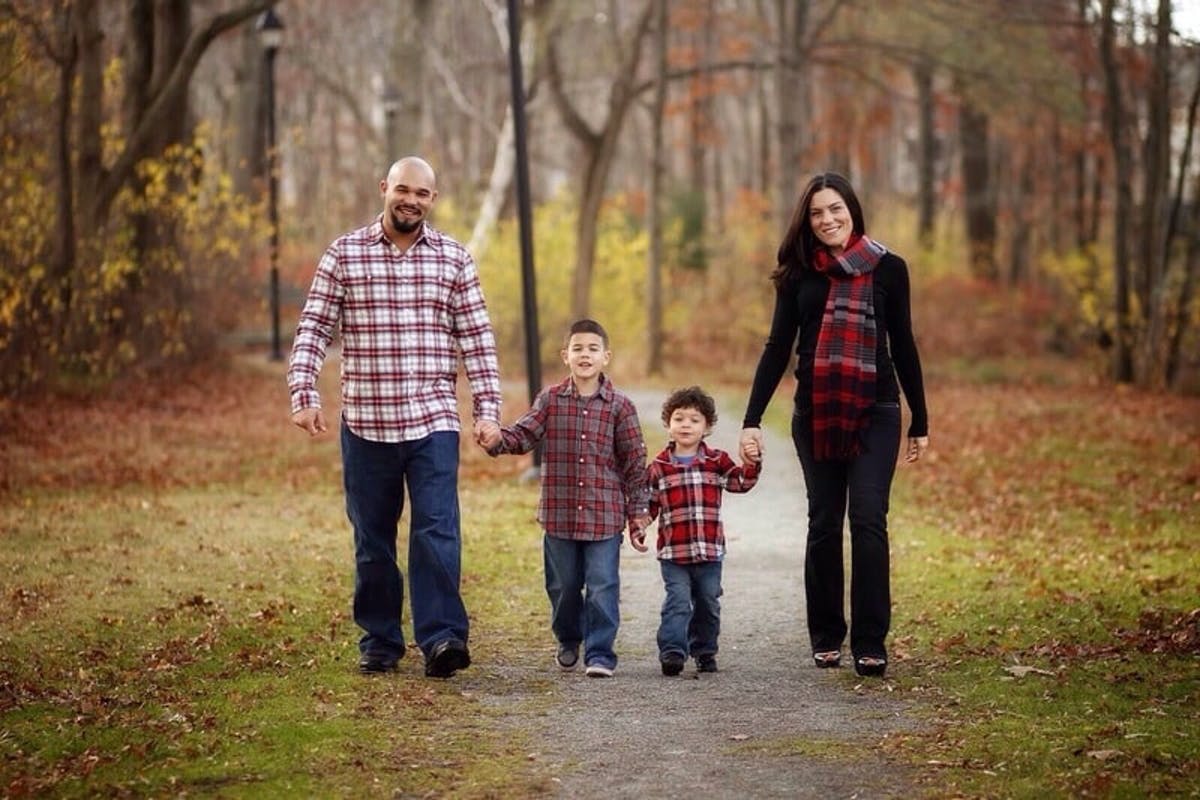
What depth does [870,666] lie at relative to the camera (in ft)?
25.3

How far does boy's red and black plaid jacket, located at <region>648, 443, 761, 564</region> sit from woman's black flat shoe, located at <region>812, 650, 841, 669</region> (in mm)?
642

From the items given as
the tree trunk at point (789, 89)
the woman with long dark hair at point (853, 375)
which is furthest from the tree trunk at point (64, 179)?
the tree trunk at point (789, 89)

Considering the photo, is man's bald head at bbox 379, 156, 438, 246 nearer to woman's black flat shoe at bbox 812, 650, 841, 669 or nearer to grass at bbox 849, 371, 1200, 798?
woman's black flat shoe at bbox 812, 650, 841, 669

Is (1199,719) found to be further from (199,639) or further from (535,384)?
(535,384)

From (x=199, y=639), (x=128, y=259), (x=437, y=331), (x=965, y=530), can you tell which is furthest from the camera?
(x=128, y=259)

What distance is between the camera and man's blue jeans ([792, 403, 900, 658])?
7.67 metres

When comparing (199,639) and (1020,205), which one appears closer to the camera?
(199,639)

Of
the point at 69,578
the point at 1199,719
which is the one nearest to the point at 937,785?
the point at 1199,719

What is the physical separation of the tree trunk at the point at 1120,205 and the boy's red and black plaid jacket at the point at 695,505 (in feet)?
68.2

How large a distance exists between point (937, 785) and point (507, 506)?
29.2 ft

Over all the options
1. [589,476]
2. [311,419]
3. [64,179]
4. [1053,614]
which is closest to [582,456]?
[589,476]

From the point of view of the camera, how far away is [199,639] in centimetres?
852

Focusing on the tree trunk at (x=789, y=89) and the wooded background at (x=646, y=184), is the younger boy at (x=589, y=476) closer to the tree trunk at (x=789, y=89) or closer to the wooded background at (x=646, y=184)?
the wooded background at (x=646, y=184)

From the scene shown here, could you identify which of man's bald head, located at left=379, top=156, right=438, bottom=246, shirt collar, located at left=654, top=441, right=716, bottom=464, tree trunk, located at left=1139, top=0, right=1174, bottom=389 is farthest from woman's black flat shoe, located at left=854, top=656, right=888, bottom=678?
tree trunk, located at left=1139, top=0, right=1174, bottom=389
